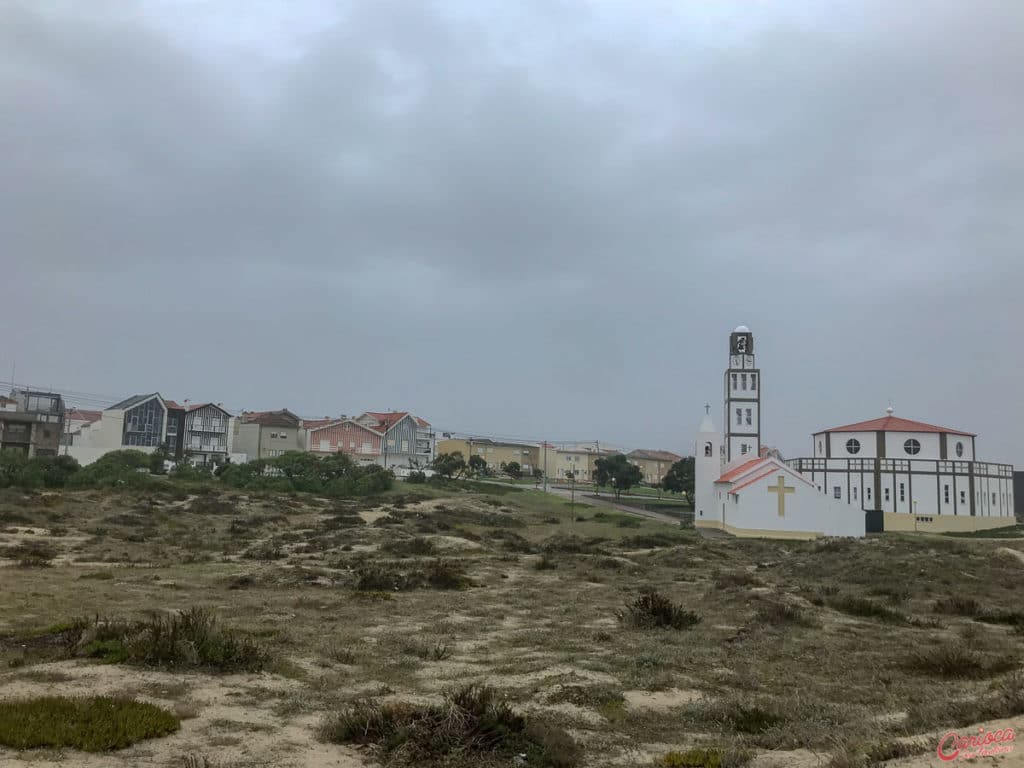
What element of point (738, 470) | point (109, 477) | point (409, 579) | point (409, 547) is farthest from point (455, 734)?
point (109, 477)

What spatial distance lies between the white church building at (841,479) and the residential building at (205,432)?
64.5 meters

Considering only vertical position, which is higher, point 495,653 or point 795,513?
point 795,513

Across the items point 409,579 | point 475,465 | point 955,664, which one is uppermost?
point 475,465

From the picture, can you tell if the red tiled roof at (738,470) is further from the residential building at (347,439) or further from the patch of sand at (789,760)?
the residential building at (347,439)

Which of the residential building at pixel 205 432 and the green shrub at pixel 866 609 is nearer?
the green shrub at pixel 866 609

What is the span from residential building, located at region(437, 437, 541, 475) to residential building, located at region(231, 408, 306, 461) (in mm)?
40653

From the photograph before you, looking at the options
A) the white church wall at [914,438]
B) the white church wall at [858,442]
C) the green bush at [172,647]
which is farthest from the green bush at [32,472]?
the white church wall at [914,438]

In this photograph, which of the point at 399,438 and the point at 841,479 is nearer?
the point at 841,479

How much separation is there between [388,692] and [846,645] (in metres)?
9.97

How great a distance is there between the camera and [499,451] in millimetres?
145125

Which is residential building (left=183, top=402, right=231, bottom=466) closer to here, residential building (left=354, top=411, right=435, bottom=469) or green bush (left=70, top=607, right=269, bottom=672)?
residential building (left=354, top=411, right=435, bottom=469)

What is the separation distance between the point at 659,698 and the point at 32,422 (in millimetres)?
84089

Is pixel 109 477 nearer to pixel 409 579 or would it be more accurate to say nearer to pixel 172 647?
pixel 409 579

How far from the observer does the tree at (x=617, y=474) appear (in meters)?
83.8
